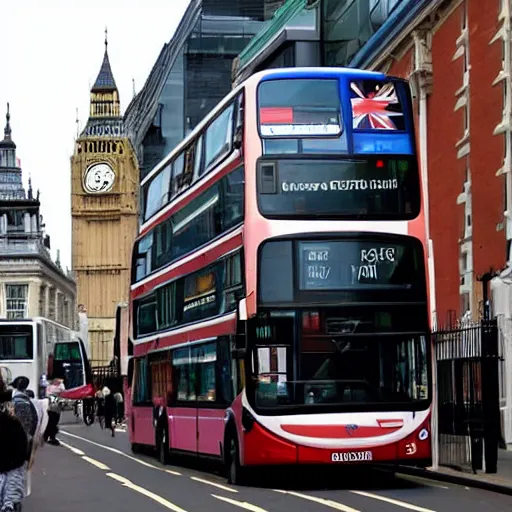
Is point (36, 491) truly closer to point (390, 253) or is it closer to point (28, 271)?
point (390, 253)

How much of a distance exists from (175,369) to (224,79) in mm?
52110

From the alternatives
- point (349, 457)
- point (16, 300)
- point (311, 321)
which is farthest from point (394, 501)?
point (16, 300)

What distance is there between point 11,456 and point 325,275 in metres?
7.40

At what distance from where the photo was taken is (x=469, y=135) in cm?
3409

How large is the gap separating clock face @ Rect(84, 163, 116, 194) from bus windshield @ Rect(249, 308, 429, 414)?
451 feet

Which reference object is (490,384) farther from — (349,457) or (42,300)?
(42,300)

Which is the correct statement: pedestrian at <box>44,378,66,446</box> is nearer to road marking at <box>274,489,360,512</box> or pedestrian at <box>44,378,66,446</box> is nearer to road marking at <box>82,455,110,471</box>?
road marking at <box>82,455,110,471</box>

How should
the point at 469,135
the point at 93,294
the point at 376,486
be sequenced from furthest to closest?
the point at 93,294
the point at 469,135
the point at 376,486

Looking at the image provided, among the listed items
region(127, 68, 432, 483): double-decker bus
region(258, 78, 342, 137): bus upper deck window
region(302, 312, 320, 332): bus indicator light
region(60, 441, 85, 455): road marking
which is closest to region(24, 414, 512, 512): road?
region(127, 68, 432, 483): double-decker bus

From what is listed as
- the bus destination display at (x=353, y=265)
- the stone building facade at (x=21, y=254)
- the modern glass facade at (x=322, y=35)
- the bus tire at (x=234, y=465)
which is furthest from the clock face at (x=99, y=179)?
the bus destination display at (x=353, y=265)

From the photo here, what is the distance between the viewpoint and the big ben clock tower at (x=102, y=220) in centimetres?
15475

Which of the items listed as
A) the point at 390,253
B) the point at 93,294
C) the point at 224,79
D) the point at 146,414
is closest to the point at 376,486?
the point at 390,253

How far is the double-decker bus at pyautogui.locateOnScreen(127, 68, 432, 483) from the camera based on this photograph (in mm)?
18953

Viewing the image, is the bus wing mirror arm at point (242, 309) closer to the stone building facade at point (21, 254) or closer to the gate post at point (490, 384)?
the gate post at point (490, 384)
